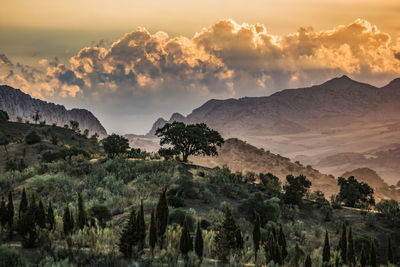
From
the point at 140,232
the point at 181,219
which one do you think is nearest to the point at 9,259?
the point at 140,232

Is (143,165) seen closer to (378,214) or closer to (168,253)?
(168,253)

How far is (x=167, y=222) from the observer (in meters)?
33.4

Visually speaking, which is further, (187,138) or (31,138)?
(31,138)

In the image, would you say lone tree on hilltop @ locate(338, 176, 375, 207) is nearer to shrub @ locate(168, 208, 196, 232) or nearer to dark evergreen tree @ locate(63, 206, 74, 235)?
shrub @ locate(168, 208, 196, 232)

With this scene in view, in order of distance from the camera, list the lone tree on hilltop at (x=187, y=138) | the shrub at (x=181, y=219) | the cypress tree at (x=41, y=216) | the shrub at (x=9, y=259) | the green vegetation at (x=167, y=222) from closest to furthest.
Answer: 1. the shrub at (x=9, y=259)
2. the green vegetation at (x=167, y=222)
3. the cypress tree at (x=41, y=216)
4. the shrub at (x=181, y=219)
5. the lone tree on hilltop at (x=187, y=138)

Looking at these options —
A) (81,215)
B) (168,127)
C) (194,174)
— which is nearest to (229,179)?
(194,174)

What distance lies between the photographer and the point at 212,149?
86.2 meters

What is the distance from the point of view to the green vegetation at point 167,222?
2938 centimetres

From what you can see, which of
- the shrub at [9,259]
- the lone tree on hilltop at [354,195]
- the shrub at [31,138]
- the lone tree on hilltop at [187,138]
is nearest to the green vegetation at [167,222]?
the shrub at [9,259]

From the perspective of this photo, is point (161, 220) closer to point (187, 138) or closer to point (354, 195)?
point (187, 138)

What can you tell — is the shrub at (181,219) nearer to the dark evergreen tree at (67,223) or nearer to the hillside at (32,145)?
the dark evergreen tree at (67,223)

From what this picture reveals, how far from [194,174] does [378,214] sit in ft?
124

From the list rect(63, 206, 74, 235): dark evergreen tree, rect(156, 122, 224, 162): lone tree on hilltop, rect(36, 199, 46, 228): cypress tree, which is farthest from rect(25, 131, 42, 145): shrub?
rect(63, 206, 74, 235): dark evergreen tree

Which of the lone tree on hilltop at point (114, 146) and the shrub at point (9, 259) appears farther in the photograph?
the lone tree on hilltop at point (114, 146)
